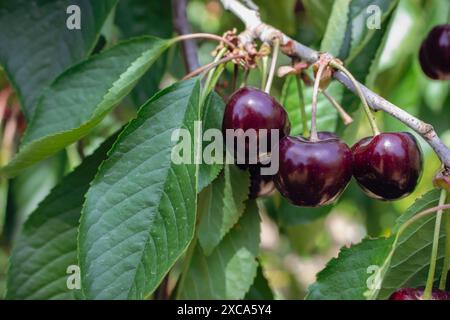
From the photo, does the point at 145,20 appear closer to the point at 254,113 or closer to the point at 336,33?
the point at 336,33

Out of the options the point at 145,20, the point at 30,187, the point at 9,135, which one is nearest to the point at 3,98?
the point at 9,135

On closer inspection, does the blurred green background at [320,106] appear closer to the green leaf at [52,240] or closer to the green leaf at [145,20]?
the green leaf at [145,20]

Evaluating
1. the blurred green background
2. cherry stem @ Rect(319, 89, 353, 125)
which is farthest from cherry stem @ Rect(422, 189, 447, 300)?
the blurred green background

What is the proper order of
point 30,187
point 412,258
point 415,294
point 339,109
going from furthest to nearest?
point 30,187 < point 339,109 < point 412,258 < point 415,294

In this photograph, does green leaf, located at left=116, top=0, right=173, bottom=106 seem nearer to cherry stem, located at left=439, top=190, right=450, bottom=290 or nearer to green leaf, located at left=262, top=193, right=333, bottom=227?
green leaf, located at left=262, top=193, right=333, bottom=227

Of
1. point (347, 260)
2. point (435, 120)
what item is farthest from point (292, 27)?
point (347, 260)

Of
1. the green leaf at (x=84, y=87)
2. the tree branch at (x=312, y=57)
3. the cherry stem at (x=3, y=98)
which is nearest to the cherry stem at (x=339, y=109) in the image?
the tree branch at (x=312, y=57)
